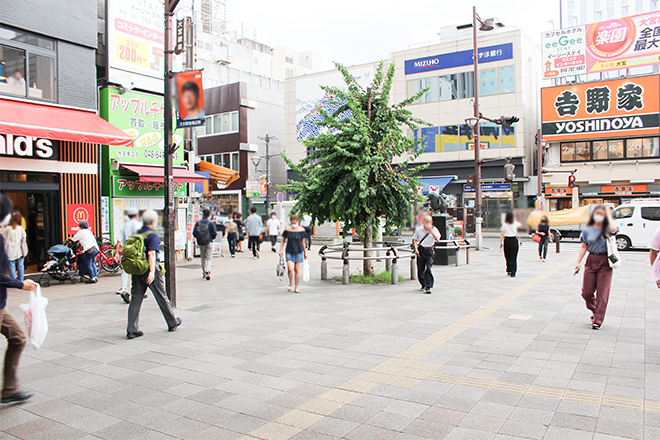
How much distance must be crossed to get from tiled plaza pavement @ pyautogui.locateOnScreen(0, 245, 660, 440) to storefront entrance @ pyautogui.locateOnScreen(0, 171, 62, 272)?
3.88 m

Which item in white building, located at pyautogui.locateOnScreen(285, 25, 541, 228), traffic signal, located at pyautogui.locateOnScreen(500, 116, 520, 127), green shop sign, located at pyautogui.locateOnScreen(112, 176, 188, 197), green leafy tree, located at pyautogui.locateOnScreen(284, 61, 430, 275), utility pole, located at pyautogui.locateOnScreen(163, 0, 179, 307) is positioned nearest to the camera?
utility pole, located at pyautogui.locateOnScreen(163, 0, 179, 307)

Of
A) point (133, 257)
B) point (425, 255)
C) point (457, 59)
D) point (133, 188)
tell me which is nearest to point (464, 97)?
point (457, 59)

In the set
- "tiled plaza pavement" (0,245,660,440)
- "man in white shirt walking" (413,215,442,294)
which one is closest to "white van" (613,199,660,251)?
"tiled plaza pavement" (0,245,660,440)

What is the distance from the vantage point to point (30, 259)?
13125mm

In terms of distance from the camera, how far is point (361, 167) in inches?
444

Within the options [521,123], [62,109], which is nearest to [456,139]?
[521,123]

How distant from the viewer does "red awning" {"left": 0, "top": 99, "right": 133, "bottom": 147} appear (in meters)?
10.6

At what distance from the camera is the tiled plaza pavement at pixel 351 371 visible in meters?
4.01

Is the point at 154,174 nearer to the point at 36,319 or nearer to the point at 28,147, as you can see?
the point at 28,147

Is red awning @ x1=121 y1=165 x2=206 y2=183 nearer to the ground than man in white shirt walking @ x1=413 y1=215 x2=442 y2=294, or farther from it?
farther from it

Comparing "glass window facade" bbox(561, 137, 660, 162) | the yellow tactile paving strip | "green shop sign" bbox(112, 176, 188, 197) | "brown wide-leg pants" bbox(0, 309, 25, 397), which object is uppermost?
"green shop sign" bbox(112, 176, 188, 197)

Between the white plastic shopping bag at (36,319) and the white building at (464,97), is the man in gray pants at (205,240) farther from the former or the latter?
the white building at (464,97)

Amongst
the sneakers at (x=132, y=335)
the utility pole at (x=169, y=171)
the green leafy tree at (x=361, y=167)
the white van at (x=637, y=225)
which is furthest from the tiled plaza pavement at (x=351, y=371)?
the white van at (x=637, y=225)

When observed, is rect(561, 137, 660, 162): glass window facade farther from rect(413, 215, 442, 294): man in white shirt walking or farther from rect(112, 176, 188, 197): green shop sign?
rect(112, 176, 188, 197): green shop sign
